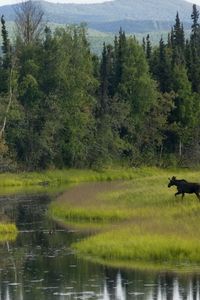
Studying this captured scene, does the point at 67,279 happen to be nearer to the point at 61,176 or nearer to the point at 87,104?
the point at 61,176

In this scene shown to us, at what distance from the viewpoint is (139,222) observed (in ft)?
132

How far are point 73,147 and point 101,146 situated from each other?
12.0 feet

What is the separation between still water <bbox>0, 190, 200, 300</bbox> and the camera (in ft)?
90.6

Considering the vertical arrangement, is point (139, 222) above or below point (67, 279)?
below

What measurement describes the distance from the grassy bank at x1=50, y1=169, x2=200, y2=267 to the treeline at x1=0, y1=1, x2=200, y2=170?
105 ft

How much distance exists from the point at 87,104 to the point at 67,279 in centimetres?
6558

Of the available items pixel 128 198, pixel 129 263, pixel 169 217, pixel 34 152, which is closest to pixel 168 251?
pixel 129 263

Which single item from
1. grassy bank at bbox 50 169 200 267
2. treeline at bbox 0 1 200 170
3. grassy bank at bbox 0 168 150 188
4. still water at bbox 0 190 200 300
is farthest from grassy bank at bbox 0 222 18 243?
treeline at bbox 0 1 200 170

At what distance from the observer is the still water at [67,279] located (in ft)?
90.6

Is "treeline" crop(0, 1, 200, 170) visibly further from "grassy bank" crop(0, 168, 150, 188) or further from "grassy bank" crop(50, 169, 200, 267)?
"grassy bank" crop(50, 169, 200, 267)

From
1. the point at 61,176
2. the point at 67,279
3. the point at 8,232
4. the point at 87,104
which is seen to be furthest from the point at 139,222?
the point at 87,104

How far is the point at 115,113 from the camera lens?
3851 inches

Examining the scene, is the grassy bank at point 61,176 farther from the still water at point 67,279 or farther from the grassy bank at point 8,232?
the still water at point 67,279

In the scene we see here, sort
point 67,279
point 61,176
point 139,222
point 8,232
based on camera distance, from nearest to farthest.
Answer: point 67,279 → point 139,222 → point 8,232 → point 61,176
